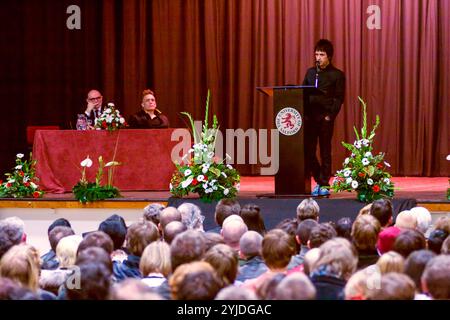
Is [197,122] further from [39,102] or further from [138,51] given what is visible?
[39,102]

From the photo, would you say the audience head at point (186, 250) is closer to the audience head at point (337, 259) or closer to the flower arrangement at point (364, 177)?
the audience head at point (337, 259)

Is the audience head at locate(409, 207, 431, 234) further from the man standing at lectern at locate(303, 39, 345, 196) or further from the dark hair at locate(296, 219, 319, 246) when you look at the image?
the man standing at lectern at locate(303, 39, 345, 196)

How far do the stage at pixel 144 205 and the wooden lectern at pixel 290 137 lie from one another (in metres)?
0.19

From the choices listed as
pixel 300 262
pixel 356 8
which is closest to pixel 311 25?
pixel 356 8

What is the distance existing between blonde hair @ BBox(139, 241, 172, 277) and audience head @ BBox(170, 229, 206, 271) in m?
0.12

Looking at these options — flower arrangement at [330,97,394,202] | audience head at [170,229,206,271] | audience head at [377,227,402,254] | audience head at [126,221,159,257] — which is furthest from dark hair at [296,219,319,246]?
flower arrangement at [330,97,394,202]

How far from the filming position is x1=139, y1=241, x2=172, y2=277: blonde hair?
435cm

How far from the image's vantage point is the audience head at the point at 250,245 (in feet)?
16.3

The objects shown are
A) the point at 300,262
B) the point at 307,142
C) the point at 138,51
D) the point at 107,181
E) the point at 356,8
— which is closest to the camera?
the point at 300,262

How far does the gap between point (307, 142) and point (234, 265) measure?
4230 mm

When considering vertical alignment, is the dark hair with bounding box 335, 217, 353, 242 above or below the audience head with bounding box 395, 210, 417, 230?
below

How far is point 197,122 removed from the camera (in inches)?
485

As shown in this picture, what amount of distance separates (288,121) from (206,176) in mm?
991

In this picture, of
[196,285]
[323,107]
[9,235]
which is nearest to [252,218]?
[9,235]
